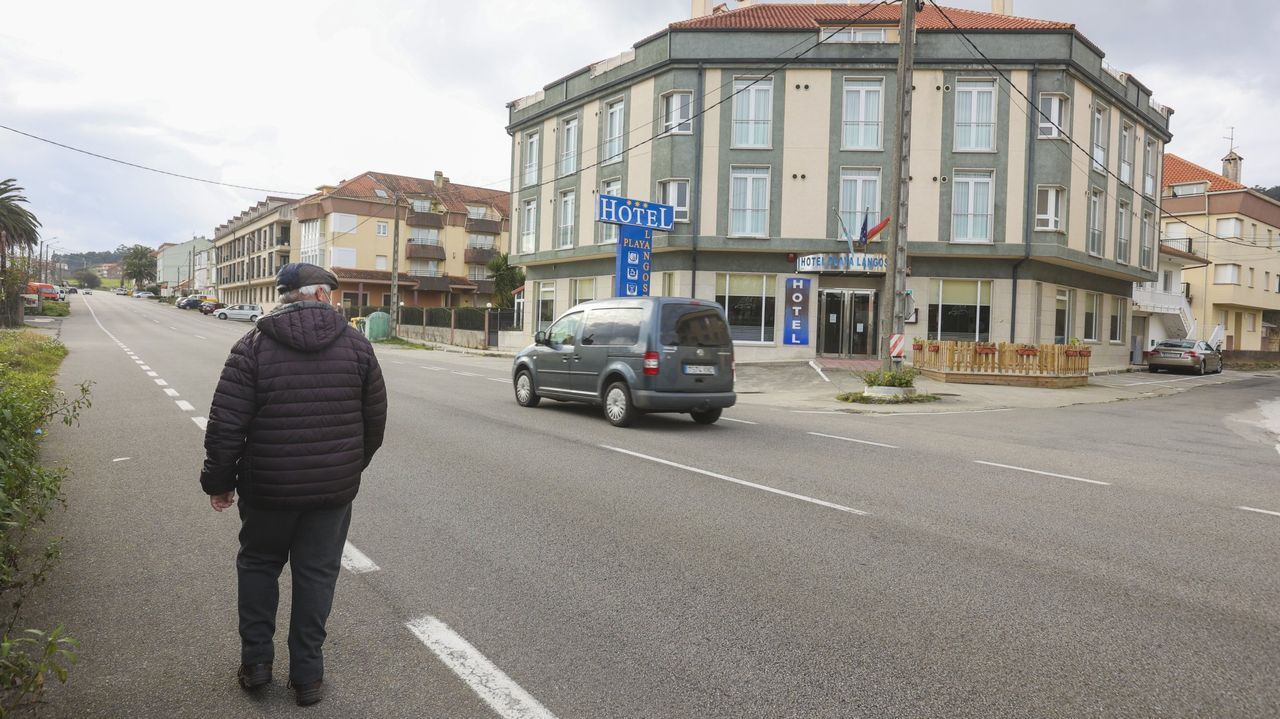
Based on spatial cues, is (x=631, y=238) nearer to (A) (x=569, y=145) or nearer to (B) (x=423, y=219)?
(A) (x=569, y=145)

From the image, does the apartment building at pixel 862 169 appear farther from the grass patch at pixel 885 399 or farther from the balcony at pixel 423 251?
the balcony at pixel 423 251

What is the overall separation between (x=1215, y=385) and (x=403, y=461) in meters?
29.8

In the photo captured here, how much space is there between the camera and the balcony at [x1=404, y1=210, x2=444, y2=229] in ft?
237

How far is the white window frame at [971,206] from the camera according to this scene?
1149 inches

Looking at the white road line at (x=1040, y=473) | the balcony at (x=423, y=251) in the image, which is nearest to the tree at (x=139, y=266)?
the balcony at (x=423, y=251)

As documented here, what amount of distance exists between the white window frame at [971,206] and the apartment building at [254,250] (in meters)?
59.2

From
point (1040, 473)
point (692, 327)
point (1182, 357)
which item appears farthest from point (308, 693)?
point (1182, 357)

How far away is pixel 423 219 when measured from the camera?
7238cm

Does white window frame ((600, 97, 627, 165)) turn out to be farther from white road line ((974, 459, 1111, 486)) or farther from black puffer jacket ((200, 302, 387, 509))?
black puffer jacket ((200, 302, 387, 509))

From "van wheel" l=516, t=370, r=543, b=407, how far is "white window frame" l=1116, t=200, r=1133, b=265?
2884cm

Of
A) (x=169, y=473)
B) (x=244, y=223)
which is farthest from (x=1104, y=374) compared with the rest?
(x=244, y=223)

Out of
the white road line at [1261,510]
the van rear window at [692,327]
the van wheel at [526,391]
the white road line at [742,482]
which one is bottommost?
the white road line at [742,482]

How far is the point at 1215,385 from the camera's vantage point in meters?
29.0

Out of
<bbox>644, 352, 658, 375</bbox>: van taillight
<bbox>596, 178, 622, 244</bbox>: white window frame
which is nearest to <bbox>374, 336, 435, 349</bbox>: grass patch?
<bbox>596, 178, 622, 244</bbox>: white window frame
